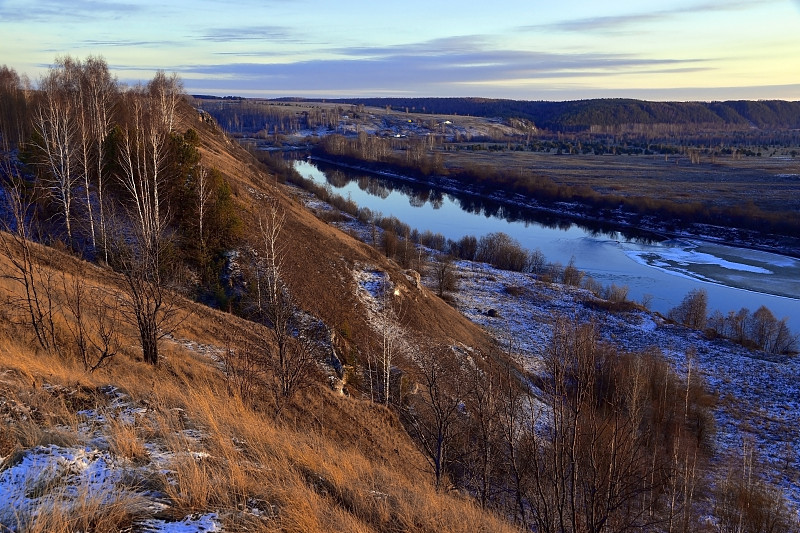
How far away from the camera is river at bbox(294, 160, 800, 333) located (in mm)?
39562

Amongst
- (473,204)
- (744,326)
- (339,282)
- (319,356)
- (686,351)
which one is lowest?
(686,351)

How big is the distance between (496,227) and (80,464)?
59235 mm

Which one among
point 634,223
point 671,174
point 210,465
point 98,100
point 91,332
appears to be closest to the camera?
point 210,465

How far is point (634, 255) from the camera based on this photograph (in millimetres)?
50844

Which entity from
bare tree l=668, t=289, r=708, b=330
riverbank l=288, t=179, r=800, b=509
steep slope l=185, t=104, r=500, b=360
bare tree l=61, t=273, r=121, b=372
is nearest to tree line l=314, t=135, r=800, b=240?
bare tree l=668, t=289, r=708, b=330

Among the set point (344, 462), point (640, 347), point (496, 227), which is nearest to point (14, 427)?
point (344, 462)

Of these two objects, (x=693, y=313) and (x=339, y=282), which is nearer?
(x=339, y=282)

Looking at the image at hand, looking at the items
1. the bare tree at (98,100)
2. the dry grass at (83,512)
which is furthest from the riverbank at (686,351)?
the bare tree at (98,100)

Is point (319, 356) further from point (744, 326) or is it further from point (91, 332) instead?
point (744, 326)

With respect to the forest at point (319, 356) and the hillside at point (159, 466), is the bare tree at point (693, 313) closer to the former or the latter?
the forest at point (319, 356)

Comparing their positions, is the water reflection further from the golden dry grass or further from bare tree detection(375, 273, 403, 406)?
the golden dry grass

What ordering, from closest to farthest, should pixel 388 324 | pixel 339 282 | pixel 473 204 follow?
pixel 388 324 < pixel 339 282 < pixel 473 204

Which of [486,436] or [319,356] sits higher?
[486,436]

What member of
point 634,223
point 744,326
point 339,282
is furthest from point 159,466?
point 634,223
